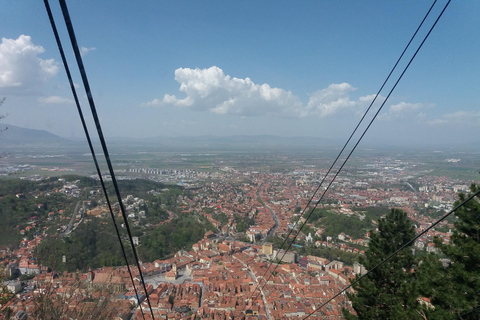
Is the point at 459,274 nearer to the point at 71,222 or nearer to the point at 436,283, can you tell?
the point at 436,283

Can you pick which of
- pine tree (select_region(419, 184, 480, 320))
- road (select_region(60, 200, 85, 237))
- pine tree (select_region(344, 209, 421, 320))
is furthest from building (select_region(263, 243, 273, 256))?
pine tree (select_region(419, 184, 480, 320))

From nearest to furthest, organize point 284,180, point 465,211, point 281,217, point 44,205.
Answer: point 465,211, point 44,205, point 281,217, point 284,180

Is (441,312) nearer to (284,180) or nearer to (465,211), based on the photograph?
(465,211)

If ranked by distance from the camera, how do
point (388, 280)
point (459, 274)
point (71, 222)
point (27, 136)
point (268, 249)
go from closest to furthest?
1. point (459, 274)
2. point (388, 280)
3. point (71, 222)
4. point (268, 249)
5. point (27, 136)

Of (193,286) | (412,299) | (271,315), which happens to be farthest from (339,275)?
(412,299)

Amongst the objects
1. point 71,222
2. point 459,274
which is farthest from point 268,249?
point 459,274

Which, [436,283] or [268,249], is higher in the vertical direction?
[436,283]

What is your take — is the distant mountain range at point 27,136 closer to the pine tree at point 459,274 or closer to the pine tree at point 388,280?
the pine tree at point 388,280

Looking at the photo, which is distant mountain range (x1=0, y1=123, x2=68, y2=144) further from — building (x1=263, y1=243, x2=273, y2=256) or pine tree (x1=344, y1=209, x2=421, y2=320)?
pine tree (x1=344, y1=209, x2=421, y2=320)
